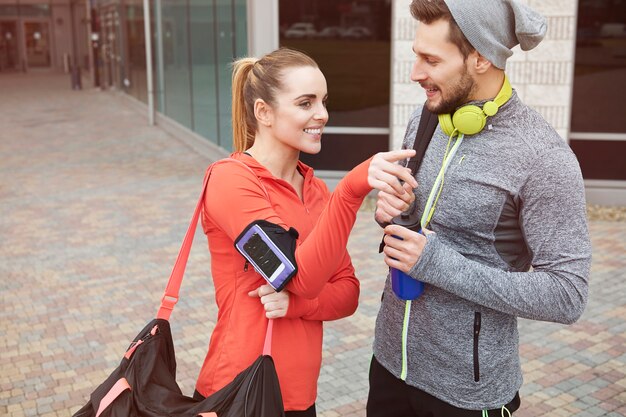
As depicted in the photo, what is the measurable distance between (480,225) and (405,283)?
0.86ft

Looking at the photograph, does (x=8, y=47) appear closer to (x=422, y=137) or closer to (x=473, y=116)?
(x=422, y=137)

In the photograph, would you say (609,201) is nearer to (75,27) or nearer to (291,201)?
(291,201)

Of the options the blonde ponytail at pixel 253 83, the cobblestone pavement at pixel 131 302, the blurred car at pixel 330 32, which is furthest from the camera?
the blurred car at pixel 330 32

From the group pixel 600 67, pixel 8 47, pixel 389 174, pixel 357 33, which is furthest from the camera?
pixel 8 47

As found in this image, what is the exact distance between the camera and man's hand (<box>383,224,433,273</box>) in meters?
1.85

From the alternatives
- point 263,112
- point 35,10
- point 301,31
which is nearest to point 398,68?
point 301,31

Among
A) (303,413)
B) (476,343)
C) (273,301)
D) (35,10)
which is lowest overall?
(303,413)

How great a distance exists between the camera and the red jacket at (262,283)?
6.37ft

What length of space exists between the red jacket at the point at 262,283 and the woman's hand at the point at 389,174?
6.6 inches

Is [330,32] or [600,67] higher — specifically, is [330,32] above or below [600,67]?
above

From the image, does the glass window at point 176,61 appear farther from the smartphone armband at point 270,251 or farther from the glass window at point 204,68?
the smartphone armband at point 270,251

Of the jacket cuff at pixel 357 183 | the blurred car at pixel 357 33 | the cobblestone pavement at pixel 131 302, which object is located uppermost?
the blurred car at pixel 357 33

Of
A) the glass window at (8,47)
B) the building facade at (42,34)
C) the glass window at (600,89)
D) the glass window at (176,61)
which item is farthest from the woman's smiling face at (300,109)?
the glass window at (8,47)

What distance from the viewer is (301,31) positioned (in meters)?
9.62
